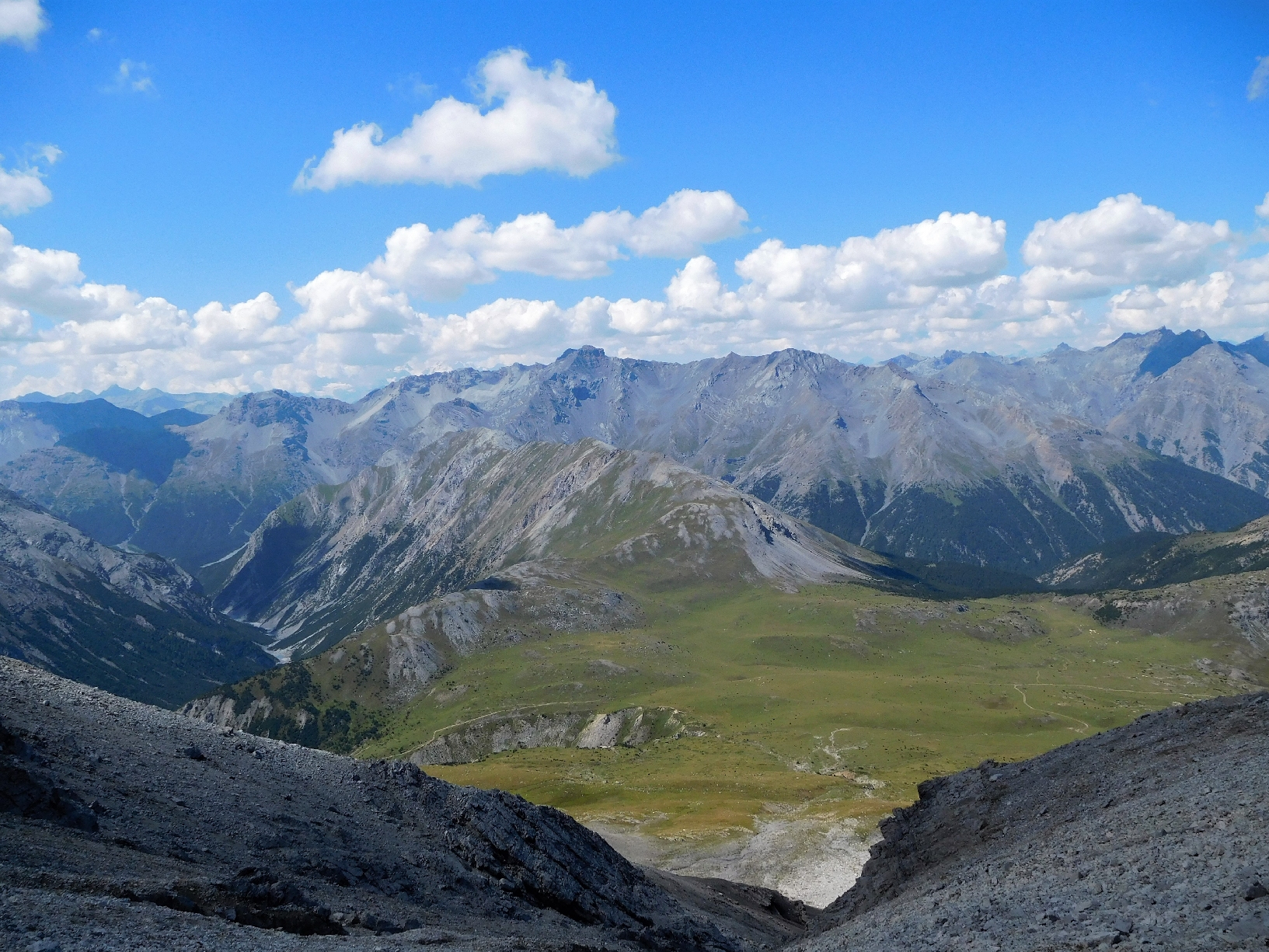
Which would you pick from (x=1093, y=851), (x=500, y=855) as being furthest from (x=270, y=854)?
(x=1093, y=851)

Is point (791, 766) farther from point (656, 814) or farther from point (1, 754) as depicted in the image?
point (1, 754)

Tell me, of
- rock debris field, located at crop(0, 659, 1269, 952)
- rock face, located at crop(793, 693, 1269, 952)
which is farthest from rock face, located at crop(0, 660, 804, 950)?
rock face, located at crop(793, 693, 1269, 952)

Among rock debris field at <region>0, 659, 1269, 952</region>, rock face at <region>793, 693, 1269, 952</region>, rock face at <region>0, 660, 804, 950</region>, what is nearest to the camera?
rock face at <region>793, 693, 1269, 952</region>

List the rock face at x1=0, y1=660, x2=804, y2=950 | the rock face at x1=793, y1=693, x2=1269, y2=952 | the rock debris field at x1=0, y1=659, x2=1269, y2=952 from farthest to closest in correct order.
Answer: the rock face at x1=0, y1=660, x2=804, y2=950 < the rock debris field at x1=0, y1=659, x2=1269, y2=952 < the rock face at x1=793, y1=693, x2=1269, y2=952

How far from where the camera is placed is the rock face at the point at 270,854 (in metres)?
28.2

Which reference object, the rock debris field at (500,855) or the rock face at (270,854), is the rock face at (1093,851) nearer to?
the rock debris field at (500,855)

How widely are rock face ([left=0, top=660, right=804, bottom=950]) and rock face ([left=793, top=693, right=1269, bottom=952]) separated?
1364 centimetres

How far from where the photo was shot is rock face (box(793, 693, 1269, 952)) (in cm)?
2680

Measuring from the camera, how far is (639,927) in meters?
48.8

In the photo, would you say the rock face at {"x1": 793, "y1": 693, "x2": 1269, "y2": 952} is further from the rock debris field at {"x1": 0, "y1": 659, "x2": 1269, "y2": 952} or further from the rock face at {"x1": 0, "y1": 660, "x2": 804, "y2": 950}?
the rock face at {"x1": 0, "y1": 660, "x2": 804, "y2": 950}

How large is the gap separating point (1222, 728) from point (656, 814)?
221 ft

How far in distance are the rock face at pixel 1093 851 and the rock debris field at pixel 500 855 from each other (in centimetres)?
15

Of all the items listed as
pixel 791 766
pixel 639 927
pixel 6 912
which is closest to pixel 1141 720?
pixel 639 927

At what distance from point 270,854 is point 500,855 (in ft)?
49.5
